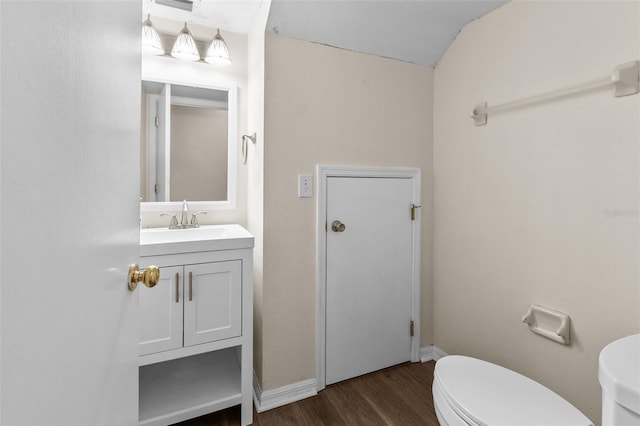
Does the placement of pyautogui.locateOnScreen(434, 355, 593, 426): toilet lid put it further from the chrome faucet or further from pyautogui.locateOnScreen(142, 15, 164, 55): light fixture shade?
pyautogui.locateOnScreen(142, 15, 164, 55): light fixture shade

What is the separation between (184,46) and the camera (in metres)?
1.83

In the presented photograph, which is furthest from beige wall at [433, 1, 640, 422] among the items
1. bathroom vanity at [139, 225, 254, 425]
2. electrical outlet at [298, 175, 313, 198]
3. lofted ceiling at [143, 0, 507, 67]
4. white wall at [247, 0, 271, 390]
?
bathroom vanity at [139, 225, 254, 425]

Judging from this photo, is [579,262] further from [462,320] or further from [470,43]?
[470,43]

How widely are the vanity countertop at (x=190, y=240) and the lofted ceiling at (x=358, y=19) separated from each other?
3.62ft

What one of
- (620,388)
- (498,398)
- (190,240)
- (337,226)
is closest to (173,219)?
(190,240)

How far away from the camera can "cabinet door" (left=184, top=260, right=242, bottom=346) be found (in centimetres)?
146

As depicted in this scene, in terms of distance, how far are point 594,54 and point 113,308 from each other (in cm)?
188

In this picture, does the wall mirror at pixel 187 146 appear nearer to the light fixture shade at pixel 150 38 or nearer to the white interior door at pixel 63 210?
the light fixture shade at pixel 150 38

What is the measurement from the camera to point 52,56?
1.08 ft

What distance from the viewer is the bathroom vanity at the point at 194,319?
4.60ft

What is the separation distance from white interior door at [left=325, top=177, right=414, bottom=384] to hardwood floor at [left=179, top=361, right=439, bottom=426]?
0.11 meters

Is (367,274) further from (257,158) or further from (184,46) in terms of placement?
(184,46)

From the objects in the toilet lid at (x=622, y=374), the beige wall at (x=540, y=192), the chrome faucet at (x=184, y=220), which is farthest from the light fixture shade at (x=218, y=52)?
the toilet lid at (x=622, y=374)

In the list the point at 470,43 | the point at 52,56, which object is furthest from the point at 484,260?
the point at 52,56
